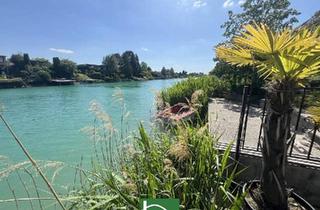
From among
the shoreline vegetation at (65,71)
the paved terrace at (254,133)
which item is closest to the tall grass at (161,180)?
the paved terrace at (254,133)

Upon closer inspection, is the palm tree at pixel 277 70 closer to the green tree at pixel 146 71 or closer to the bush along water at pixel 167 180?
the bush along water at pixel 167 180

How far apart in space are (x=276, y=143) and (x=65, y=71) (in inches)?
2793

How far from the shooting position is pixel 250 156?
2.73 m

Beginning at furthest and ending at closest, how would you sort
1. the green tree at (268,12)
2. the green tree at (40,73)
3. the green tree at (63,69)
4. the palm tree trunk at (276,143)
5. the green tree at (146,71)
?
the green tree at (146,71), the green tree at (63,69), the green tree at (40,73), the green tree at (268,12), the palm tree trunk at (276,143)

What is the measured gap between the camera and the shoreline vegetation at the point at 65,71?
5728cm

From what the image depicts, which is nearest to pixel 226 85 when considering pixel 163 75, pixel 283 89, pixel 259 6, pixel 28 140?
pixel 259 6

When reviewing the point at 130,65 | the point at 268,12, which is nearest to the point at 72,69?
the point at 130,65

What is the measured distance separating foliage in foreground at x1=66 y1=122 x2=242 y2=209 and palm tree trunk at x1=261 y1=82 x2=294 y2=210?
11.6 inches

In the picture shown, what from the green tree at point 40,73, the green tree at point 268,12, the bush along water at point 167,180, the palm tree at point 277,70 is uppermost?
the green tree at point 268,12

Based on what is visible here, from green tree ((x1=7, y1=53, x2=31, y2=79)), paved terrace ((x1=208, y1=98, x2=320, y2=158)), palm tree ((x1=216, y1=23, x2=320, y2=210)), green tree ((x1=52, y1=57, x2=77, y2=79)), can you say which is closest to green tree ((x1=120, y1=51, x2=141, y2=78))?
green tree ((x1=52, y1=57, x2=77, y2=79))

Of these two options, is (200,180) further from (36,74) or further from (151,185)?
(36,74)

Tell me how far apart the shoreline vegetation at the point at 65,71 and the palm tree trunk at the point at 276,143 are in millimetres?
51878

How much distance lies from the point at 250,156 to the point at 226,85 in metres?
11.1

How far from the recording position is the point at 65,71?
67.8 m
